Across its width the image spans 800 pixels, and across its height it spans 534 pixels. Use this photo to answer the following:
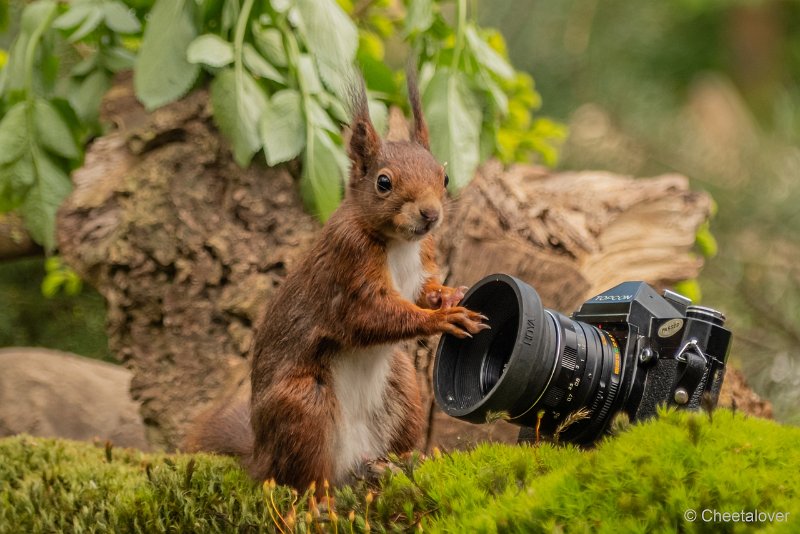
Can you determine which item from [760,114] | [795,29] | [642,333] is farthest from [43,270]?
[795,29]

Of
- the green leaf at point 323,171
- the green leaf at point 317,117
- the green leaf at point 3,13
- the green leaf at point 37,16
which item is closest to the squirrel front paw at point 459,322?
the green leaf at point 323,171

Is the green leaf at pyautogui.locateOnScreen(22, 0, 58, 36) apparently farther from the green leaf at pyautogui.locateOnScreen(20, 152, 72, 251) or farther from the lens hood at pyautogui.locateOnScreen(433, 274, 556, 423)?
the lens hood at pyautogui.locateOnScreen(433, 274, 556, 423)

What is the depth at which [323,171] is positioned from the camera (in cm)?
282

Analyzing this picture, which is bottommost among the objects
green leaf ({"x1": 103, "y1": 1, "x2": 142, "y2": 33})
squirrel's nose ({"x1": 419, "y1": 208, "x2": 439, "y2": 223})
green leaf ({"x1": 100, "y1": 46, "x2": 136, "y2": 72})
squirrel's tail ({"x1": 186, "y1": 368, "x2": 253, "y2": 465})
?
squirrel's tail ({"x1": 186, "y1": 368, "x2": 253, "y2": 465})

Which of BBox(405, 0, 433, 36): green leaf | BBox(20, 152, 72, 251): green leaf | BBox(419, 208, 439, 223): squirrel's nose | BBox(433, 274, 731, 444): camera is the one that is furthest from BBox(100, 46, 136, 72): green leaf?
BBox(433, 274, 731, 444): camera

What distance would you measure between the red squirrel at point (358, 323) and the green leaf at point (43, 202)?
1107mm

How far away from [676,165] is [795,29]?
210 cm

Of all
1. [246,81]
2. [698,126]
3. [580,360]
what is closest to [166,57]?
[246,81]

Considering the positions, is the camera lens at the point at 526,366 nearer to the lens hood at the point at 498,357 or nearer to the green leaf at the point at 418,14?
the lens hood at the point at 498,357

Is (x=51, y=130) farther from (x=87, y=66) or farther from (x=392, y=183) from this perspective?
(x=392, y=183)

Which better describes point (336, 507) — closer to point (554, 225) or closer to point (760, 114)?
point (554, 225)

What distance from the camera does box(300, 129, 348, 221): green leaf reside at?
2807 mm

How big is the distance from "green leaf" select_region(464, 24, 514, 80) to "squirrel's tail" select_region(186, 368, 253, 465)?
1.33m

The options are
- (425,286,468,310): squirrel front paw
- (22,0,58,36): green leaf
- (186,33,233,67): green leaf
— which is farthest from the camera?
(22,0,58,36): green leaf
